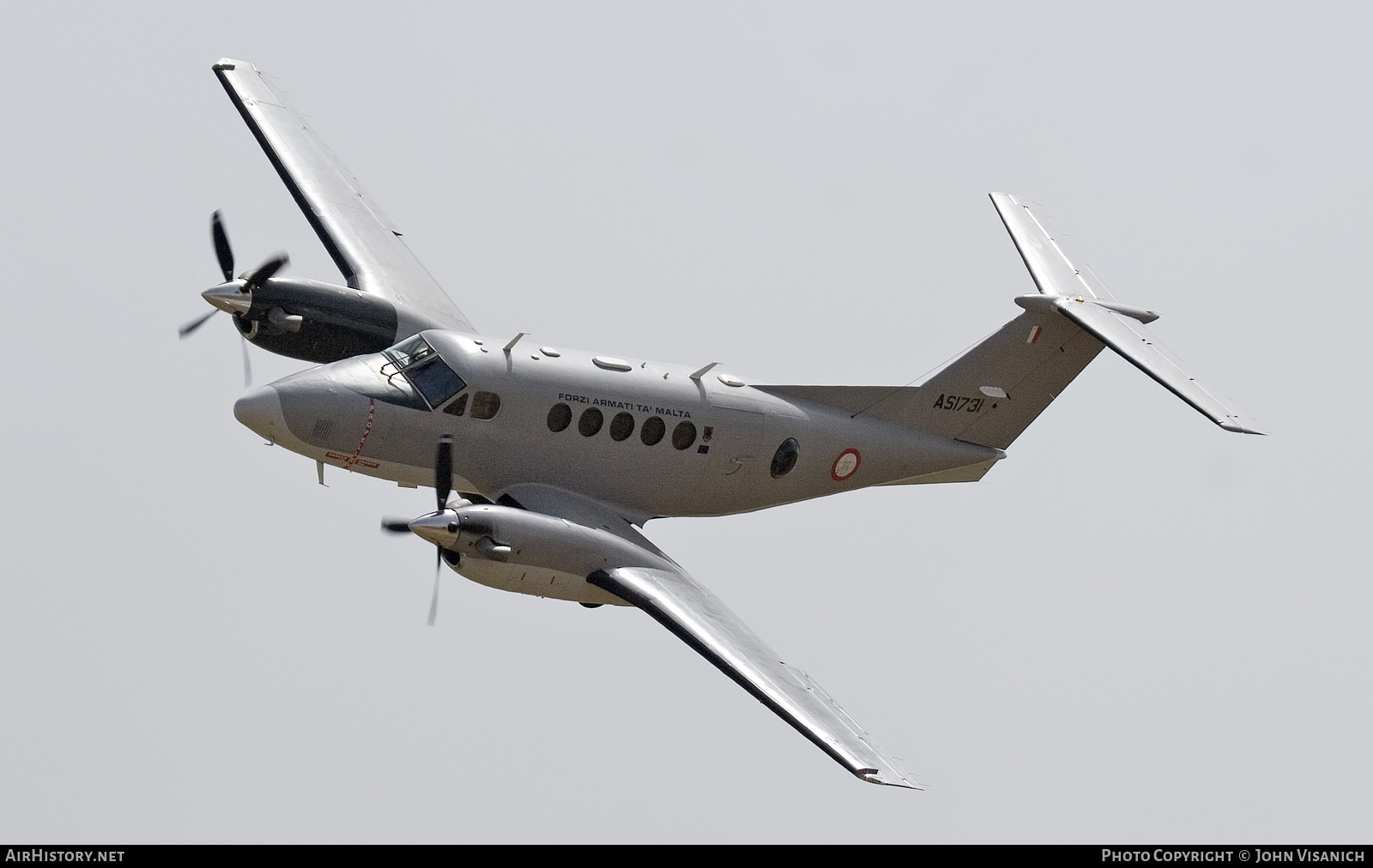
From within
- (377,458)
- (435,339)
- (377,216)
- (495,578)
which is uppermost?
(377,216)

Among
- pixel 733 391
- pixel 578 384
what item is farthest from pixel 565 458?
pixel 733 391

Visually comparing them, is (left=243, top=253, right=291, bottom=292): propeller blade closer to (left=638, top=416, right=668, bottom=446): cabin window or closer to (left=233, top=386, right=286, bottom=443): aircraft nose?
(left=233, top=386, right=286, bottom=443): aircraft nose

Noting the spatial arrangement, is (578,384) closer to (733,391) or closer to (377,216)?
(733,391)

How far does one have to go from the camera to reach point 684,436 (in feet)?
91.9

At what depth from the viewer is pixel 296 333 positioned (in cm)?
2959

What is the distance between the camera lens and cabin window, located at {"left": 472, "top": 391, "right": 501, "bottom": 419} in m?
26.9

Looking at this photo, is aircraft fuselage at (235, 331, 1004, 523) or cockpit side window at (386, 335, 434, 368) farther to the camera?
cockpit side window at (386, 335, 434, 368)

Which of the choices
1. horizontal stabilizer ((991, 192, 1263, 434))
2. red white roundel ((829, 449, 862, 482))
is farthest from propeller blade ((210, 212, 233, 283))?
horizontal stabilizer ((991, 192, 1263, 434))

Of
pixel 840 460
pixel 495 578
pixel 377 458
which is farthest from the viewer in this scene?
pixel 840 460

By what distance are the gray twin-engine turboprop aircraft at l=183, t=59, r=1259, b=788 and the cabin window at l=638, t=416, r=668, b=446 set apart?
0.07 feet

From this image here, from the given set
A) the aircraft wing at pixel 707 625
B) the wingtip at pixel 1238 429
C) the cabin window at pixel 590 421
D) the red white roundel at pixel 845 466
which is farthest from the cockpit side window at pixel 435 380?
the wingtip at pixel 1238 429

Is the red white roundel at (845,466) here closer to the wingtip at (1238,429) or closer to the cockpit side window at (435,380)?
the wingtip at (1238,429)

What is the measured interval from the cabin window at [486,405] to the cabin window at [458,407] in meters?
0.12

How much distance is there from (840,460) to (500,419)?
5.63 m
